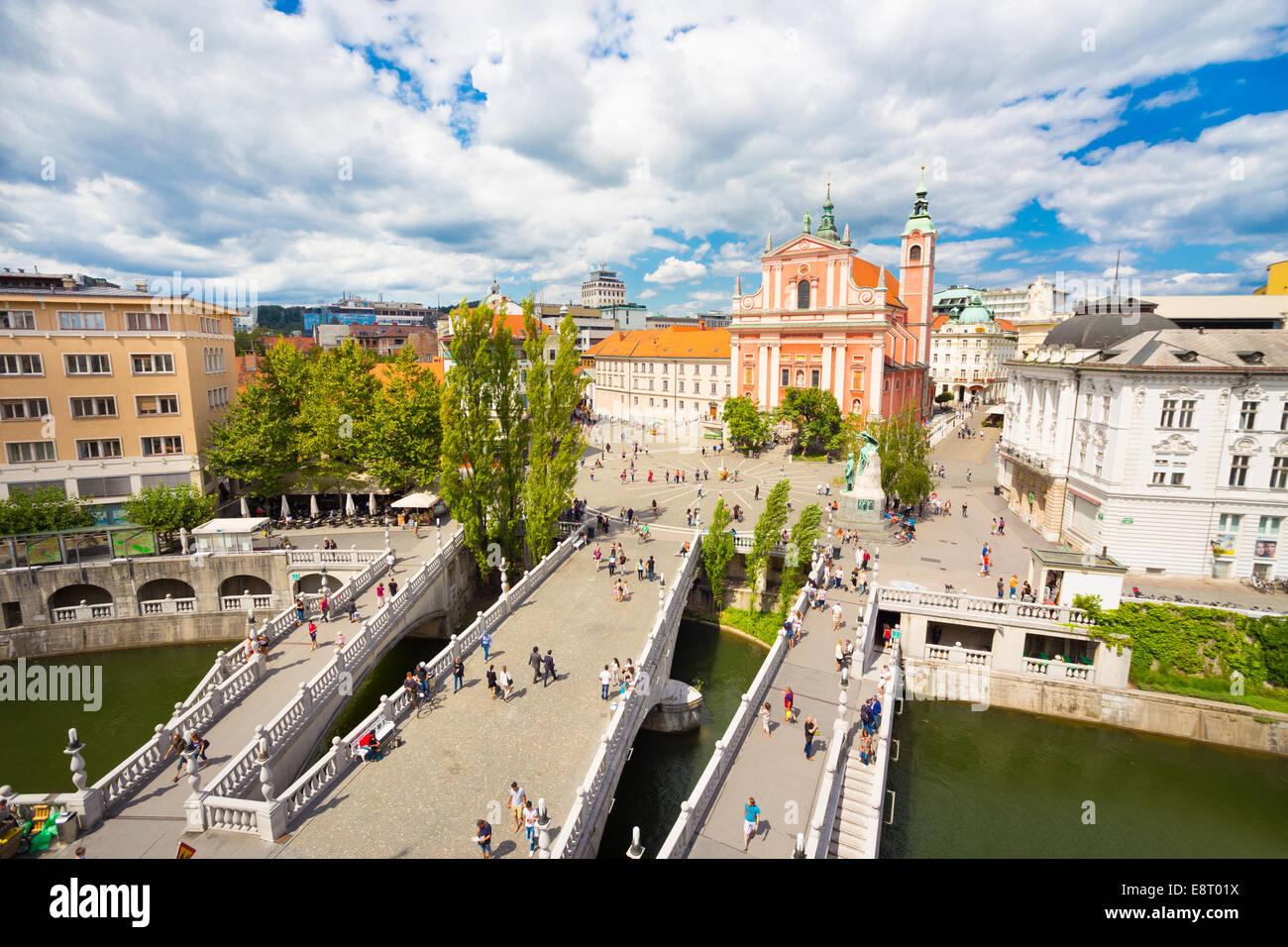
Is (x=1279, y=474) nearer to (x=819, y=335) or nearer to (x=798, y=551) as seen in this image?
(x=798, y=551)

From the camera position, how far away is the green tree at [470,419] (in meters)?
32.0

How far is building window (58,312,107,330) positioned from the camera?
35.6 metres

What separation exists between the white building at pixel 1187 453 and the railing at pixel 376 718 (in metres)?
28.4

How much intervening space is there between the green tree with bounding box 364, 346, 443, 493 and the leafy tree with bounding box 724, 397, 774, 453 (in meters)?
30.9

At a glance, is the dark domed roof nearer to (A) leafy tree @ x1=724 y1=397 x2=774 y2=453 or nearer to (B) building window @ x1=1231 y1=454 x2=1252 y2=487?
(B) building window @ x1=1231 y1=454 x2=1252 y2=487

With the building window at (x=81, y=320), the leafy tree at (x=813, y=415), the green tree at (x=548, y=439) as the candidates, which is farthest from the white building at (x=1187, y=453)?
the building window at (x=81, y=320)

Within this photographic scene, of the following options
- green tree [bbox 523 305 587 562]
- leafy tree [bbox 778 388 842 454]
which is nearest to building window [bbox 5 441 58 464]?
green tree [bbox 523 305 587 562]

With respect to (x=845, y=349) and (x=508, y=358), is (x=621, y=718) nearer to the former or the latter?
(x=508, y=358)

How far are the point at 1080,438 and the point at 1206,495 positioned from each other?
19.8 ft

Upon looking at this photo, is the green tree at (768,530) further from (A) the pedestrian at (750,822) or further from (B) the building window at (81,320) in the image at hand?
(B) the building window at (81,320)

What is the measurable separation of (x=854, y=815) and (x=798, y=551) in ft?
49.2

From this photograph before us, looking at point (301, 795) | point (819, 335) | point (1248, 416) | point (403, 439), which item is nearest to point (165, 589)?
point (403, 439)

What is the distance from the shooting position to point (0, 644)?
31312mm
